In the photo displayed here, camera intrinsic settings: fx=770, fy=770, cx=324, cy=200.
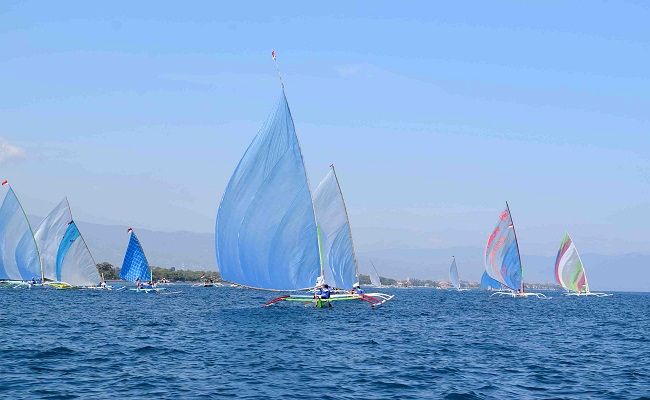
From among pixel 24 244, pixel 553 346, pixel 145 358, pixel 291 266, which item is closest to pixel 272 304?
pixel 291 266

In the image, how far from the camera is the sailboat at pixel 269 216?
53250 millimetres

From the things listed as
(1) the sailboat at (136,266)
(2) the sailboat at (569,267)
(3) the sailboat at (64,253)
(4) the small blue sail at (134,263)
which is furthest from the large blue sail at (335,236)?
(2) the sailboat at (569,267)

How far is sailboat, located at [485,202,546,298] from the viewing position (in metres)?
112

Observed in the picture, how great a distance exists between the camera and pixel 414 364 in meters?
34.9

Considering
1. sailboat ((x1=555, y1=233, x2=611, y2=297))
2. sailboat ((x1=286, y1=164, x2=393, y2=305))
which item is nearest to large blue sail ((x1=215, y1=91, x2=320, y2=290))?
sailboat ((x1=286, y1=164, x2=393, y2=305))

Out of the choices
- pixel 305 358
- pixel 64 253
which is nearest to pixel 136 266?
pixel 64 253

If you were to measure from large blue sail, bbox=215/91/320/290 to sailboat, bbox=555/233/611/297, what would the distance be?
8815 centimetres

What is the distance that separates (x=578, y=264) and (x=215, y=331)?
105606 mm

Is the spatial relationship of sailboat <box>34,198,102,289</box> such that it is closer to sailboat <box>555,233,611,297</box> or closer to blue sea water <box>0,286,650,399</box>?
blue sea water <box>0,286,650,399</box>

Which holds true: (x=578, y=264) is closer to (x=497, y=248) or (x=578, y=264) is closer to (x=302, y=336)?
(x=497, y=248)

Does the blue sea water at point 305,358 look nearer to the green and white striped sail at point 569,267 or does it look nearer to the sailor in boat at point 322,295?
the sailor in boat at point 322,295

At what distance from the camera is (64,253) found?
4158 inches

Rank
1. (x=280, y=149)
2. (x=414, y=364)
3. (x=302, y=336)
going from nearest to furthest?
(x=414, y=364) < (x=302, y=336) < (x=280, y=149)

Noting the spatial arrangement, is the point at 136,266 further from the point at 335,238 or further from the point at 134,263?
the point at 335,238
